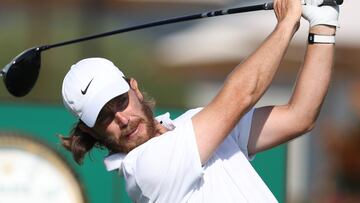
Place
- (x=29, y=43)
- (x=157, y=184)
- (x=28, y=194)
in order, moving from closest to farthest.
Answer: (x=157, y=184) < (x=28, y=194) < (x=29, y=43)

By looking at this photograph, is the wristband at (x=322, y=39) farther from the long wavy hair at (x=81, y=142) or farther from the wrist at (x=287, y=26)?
the long wavy hair at (x=81, y=142)

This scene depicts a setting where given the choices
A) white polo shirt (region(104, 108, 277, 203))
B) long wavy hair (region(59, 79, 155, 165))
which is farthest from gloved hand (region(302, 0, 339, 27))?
long wavy hair (region(59, 79, 155, 165))

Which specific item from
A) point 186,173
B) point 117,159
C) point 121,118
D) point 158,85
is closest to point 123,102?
point 121,118

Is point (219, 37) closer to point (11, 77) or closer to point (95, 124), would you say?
point (11, 77)

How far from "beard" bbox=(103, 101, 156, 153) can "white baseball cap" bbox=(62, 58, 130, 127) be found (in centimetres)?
9

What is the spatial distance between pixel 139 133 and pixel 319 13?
0.68m

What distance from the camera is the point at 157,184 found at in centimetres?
368

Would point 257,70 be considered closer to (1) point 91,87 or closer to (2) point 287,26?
(2) point 287,26

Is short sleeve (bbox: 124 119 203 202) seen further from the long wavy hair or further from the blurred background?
the blurred background

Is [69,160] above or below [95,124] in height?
below

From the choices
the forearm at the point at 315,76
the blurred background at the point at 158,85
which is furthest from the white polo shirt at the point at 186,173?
the blurred background at the point at 158,85

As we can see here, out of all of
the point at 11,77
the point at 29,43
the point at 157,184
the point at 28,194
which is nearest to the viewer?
the point at 157,184

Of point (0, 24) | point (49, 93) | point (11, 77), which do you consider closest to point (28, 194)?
point (49, 93)

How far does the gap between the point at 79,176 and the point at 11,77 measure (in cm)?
173
